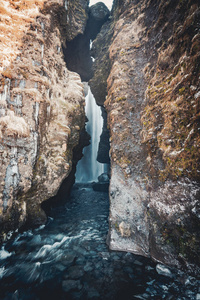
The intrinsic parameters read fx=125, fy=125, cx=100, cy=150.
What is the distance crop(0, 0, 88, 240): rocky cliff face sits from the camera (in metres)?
5.46

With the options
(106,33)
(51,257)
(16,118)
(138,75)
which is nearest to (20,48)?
(16,118)

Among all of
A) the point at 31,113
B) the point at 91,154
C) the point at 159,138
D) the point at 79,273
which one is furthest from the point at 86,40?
the point at 91,154

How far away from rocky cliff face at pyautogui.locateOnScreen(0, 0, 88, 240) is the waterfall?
31.4 meters

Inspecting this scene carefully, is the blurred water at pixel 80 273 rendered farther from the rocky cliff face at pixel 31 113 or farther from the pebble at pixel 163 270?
the rocky cliff face at pixel 31 113

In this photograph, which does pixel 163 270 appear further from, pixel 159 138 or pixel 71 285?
pixel 159 138

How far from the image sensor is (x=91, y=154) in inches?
1639

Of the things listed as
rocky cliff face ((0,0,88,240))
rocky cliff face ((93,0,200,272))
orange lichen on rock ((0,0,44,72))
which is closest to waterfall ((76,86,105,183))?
rocky cliff face ((0,0,88,240))

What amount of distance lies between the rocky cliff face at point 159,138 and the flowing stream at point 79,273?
1.67 ft

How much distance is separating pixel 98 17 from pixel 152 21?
13413mm

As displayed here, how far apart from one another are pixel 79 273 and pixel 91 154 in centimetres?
3778

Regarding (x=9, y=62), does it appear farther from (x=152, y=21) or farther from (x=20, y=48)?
(x=152, y=21)

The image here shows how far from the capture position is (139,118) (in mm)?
6246

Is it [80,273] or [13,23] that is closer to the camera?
[80,273]

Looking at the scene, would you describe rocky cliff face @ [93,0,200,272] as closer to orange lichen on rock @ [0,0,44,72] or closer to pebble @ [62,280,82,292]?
pebble @ [62,280,82,292]
